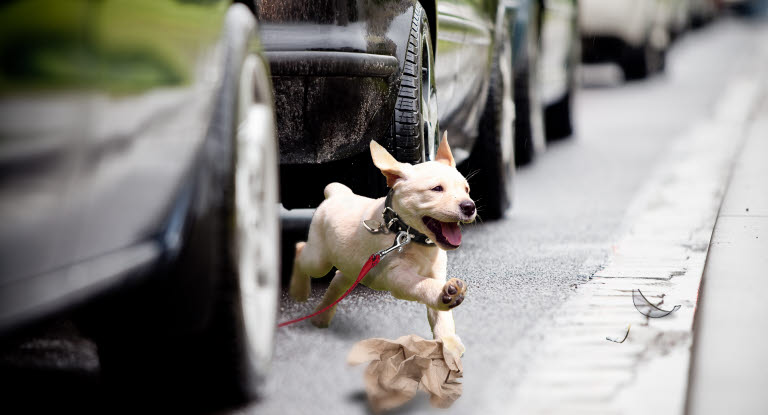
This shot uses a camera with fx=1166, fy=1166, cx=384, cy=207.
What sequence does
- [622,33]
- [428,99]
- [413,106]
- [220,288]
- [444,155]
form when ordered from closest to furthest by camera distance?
[220,288]
[444,155]
[413,106]
[428,99]
[622,33]

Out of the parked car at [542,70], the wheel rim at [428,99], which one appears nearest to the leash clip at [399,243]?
the wheel rim at [428,99]

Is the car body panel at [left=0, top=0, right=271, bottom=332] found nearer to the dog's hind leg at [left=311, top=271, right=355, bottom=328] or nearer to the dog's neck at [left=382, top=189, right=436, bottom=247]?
the dog's neck at [left=382, top=189, right=436, bottom=247]

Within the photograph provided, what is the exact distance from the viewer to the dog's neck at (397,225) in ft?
10.4

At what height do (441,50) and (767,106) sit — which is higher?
(441,50)

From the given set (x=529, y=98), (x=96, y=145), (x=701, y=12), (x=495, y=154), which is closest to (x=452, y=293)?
(x=96, y=145)

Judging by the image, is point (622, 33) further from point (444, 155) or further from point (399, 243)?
point (399, 243)

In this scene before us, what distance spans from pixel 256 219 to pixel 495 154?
9.17 ft

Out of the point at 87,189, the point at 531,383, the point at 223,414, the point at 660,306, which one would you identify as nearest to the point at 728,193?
the point at 660,306

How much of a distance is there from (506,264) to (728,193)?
1.86 meters

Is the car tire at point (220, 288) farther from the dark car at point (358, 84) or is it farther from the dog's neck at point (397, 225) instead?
the dark car at point (358, 84)

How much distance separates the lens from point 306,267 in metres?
3.54

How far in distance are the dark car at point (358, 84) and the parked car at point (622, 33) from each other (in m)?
8.65

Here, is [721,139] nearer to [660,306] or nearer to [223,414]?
[660,306]

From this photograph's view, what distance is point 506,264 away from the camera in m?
4.52
